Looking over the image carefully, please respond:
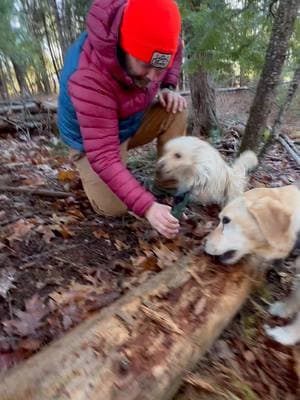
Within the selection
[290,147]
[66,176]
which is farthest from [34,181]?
[290,147]

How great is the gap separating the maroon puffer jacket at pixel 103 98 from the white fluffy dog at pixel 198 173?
0.85 meters

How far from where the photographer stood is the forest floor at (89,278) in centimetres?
224

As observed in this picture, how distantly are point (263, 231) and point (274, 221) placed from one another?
3.6 inches

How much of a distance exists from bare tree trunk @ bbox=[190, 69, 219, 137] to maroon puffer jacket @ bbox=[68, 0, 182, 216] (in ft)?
11.8

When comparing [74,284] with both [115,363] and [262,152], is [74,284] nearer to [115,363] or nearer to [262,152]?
[115,363]

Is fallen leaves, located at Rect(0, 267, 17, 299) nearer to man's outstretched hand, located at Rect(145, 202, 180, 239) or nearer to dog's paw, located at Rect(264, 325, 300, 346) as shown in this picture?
man's outstretched hand, located at Rect(145, 202, 180, 239)

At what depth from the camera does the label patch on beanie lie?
247cm

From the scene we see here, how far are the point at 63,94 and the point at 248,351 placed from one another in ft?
8.15

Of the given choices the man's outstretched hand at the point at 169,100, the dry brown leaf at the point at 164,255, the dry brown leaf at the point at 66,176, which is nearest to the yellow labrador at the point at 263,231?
the dry brown leaf at the point at 164,255

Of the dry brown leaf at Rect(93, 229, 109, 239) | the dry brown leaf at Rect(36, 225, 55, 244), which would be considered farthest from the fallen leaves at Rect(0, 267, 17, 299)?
the dry brown leaf at Rect(93, 229, 109, 239)

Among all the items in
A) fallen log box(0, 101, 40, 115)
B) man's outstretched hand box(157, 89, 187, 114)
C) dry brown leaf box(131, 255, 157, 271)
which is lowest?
fallen log box(0, 101, 40, 115)

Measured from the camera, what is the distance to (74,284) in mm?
2785

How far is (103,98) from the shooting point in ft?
9.61

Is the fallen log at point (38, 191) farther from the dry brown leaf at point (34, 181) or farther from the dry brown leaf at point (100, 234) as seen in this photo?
the dry brown leaf at point (100, 234)
